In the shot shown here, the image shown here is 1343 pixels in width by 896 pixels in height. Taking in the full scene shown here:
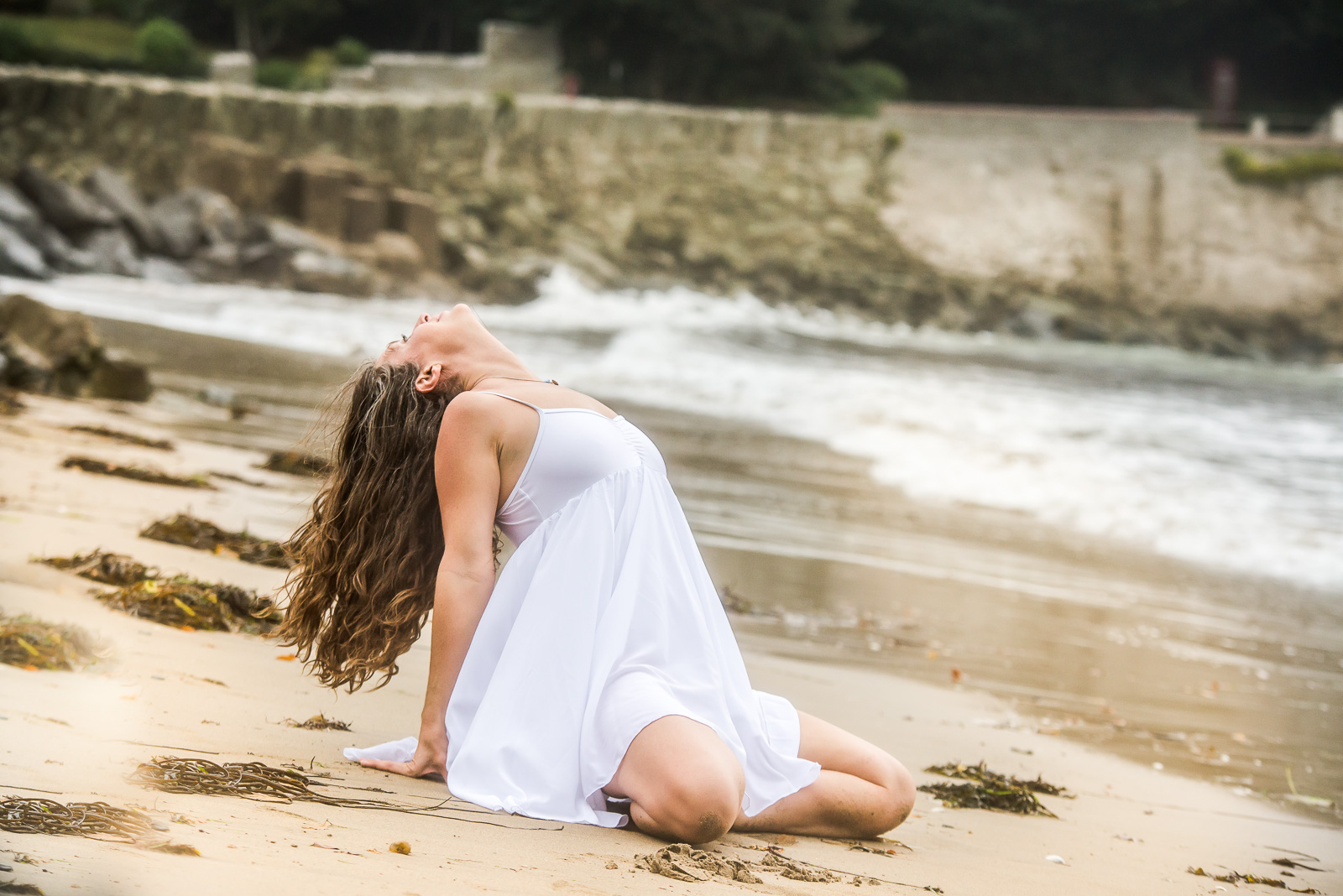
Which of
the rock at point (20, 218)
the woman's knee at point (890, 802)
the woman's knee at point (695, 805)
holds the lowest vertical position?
the woman's knee at point (890, 802)

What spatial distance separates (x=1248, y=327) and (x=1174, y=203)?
3584 mm

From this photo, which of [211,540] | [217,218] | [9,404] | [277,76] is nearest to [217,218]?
[217,218]

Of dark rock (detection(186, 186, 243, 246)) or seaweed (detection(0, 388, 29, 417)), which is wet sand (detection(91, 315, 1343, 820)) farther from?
dark rock (detection(186, 186, 243, 246))

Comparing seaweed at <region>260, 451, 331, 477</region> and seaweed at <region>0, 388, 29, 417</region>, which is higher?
seaweed at <region>0, 388, 29, 417</region>

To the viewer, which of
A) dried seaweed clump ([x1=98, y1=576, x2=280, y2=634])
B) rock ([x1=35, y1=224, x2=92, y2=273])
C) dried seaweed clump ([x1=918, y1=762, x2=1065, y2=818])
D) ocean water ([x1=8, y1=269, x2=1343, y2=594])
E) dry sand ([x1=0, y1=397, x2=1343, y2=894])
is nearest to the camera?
dry sand ([x1=0, y1=397, x2=1343, y2=894])

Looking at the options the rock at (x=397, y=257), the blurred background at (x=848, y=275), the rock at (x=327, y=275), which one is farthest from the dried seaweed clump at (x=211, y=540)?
the rock at (x=397, y=257)

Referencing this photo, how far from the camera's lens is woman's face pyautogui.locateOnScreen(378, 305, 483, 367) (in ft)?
9.31

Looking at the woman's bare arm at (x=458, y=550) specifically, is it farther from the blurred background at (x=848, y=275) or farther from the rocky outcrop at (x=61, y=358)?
the rocky outcrop at (x=61, y=358)

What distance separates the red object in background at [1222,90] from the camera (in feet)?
122

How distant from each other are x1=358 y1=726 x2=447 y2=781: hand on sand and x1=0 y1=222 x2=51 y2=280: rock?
53.2ft

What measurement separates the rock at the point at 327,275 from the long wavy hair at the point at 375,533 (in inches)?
733

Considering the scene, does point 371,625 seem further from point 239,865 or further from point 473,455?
point 239,865

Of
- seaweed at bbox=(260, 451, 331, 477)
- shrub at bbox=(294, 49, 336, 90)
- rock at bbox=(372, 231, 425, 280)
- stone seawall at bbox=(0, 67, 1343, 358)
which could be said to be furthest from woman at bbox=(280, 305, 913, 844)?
shrub at bbox=(294, 49, 336, 90)

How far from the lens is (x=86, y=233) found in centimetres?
1973
